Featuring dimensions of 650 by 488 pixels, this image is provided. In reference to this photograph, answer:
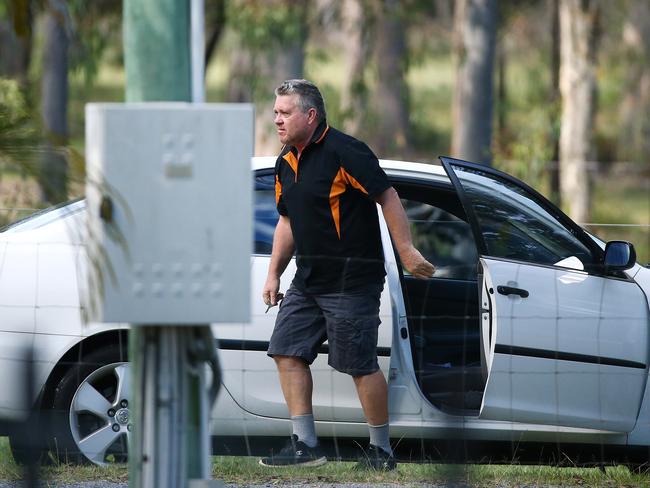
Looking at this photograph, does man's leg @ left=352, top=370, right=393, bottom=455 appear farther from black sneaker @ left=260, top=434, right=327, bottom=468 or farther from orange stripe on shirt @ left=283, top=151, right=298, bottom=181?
orange stripe on shirt @ left=283, top=151, right=298, bottom=181

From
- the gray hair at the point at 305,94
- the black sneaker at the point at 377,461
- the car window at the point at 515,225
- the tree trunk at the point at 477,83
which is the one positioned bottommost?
the black sneaker at the point at 377,461

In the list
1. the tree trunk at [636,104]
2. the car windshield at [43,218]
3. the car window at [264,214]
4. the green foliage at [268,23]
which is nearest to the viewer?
the car windshield at [43,218]

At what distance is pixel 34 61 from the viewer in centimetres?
2469

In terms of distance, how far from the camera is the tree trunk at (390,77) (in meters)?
19.1

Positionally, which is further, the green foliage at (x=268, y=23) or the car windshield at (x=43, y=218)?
the green foliage at (x=268, y=23)

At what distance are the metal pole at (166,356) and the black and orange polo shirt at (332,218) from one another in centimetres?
191

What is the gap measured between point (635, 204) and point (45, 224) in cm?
2516

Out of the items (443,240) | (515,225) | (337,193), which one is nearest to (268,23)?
(443,240)

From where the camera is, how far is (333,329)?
545 centimetres

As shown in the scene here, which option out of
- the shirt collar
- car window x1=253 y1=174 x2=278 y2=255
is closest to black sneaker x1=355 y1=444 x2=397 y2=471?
car window x1=253 y1=174 x2=278 y2=255

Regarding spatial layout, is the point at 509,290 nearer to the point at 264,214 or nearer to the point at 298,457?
the point at 298,457

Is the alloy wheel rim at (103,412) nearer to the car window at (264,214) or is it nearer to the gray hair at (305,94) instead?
the car window at (264,214)

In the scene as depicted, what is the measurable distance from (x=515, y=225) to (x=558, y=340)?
694 mm

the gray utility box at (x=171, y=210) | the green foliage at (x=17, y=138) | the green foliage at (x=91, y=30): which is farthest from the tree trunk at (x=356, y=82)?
the gray utility box at (x=171, y=210)
